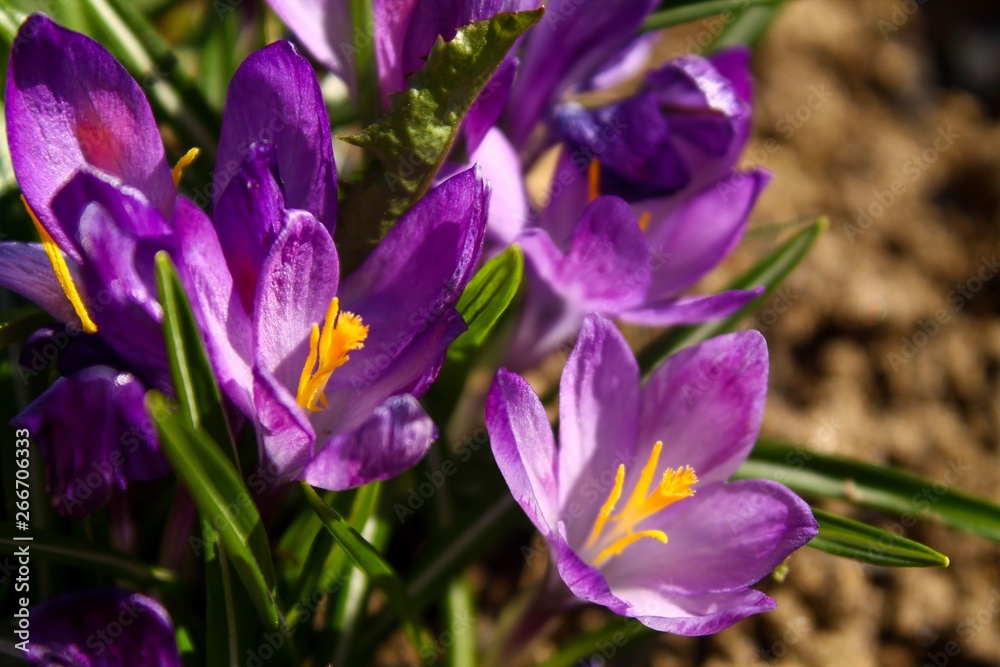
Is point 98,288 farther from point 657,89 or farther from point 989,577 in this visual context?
point 989,577

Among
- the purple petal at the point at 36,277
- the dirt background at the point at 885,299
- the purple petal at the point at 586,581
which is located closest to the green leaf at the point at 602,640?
the dirt background at the point at 885,299

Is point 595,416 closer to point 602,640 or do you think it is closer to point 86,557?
point 602,640

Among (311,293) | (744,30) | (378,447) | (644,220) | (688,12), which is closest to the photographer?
(378,447)

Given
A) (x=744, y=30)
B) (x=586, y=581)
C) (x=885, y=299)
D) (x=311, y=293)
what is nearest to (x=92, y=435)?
(x=311, y=293)

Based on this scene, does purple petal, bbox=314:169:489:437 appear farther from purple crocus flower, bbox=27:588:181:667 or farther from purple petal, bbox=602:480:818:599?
purple petal, bbox=602:480:818:599

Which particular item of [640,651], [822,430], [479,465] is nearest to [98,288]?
[479,465]

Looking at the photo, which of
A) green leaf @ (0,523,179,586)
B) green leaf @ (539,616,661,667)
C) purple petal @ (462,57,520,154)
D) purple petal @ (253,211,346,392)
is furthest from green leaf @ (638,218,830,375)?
green leaf @ (0,523,179,586)
